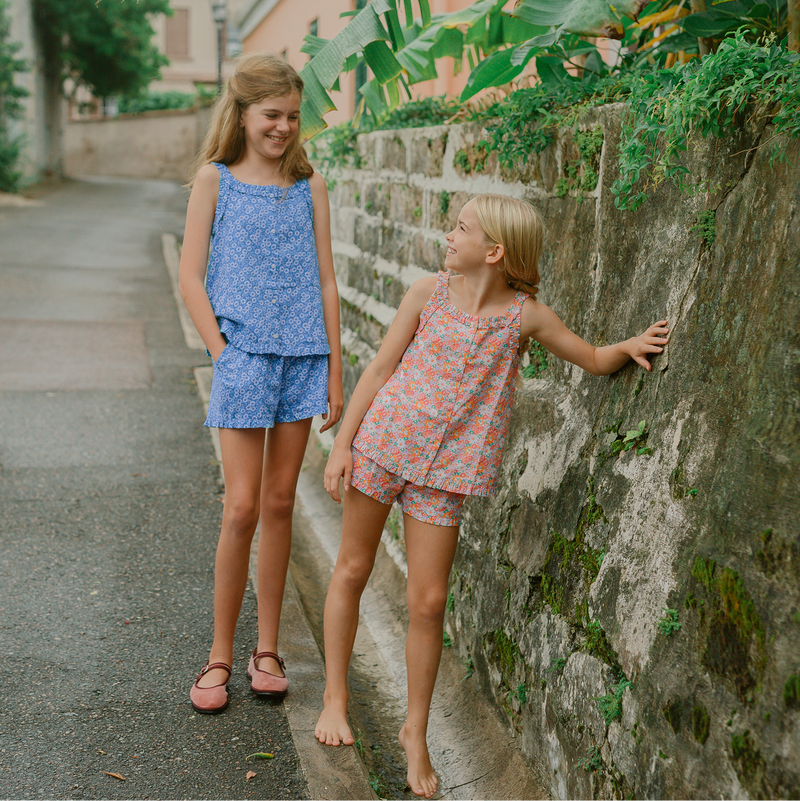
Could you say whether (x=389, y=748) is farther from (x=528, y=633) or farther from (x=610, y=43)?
(x=610, y=43)

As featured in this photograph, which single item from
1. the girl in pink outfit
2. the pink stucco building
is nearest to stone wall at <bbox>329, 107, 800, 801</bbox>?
the girl in pink outfit

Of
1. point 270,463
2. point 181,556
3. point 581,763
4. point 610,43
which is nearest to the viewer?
point 581,763

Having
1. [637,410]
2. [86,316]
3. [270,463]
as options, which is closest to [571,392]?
[637,410]

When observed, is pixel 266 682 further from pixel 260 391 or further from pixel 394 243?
pixel 394 243

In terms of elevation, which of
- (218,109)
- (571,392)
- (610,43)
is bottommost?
(571,392)

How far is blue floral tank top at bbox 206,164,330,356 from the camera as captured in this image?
293 centimetres

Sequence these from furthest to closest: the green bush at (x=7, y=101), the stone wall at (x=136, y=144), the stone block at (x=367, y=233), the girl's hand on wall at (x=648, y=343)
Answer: the stone wall at (x=136, y=144) < the green bush at (x=7, y=101) < the stone block at (x=367, y=233) < the girl's hand on wall at (x=648, y=343)

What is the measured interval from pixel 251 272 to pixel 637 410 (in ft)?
4.24

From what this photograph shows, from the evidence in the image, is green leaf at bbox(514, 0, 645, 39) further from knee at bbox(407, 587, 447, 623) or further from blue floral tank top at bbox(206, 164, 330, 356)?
knee at bbox(407, 587, 447, 623)

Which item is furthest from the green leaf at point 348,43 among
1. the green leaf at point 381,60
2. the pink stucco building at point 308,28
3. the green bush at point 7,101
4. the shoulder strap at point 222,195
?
the green bush at point 7,101

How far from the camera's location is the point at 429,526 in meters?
2.64

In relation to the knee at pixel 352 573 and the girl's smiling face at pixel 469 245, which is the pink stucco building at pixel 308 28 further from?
the knee at pixel 352 573

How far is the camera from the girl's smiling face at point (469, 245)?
8.23 ft

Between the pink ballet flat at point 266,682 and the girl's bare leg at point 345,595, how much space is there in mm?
259
